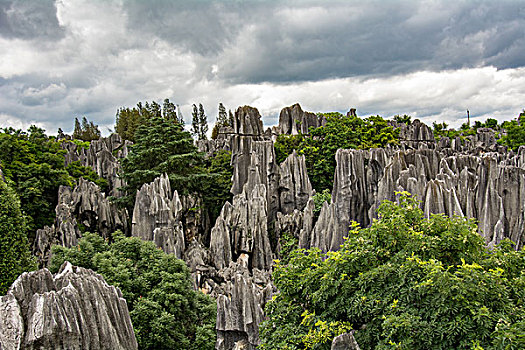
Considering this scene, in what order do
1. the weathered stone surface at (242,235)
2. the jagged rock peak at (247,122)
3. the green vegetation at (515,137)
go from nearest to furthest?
the weathered stone surface at (242,235) < the jagged rock peak at (247,122) < the green vegetation at (515,137)

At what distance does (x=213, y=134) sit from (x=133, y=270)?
67896 mm

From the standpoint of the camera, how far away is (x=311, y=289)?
348 inches

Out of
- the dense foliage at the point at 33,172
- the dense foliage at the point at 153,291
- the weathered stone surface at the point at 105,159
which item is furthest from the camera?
the weathered stone surface at the point at 105,159

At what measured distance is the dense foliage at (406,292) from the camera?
247 inches

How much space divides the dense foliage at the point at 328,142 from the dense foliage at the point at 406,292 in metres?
21.0

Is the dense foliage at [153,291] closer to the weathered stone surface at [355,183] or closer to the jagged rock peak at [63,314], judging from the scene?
the jagged rock peak at [63,314]

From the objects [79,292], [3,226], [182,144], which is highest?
[182,144]

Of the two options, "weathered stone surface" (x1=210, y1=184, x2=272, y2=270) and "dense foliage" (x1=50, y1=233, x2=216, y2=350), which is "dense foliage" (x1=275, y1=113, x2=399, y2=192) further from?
"dense foliage" (x1=50, y1=233, x2=216, y2=350)

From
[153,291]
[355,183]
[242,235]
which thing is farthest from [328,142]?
[153,291]

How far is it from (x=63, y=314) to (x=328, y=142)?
1017 inches

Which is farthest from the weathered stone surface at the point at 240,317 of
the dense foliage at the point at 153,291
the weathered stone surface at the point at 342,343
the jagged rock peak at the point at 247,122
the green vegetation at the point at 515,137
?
the green vegetation at the point at 515,137

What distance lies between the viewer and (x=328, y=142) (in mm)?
30797

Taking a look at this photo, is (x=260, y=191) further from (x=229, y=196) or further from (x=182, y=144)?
(x=182, y=144)

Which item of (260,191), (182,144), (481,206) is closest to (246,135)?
(182,144)
